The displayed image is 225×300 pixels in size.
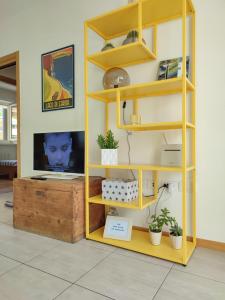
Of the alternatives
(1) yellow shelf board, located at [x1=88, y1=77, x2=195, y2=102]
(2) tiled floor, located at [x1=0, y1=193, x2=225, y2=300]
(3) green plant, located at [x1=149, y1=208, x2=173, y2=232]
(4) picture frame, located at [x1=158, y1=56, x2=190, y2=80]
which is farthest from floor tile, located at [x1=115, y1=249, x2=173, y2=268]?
(4) picture frame, located at [x1=158, y1=56, x2=190, y2=80]

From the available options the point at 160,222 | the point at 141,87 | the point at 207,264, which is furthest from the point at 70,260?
the point at 141,87

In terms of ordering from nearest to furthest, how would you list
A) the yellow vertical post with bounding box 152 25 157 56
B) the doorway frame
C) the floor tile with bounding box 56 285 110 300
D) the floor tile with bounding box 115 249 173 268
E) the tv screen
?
the floor tile with bounding box 56 285 110 300 < the floor tile with bounding box 115 249 173 268 < the yellow vertical post with bounding box 152 25 157 56 < the tv screen < the doorway frame

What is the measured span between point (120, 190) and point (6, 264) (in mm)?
961

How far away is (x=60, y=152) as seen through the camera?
7.98 feet

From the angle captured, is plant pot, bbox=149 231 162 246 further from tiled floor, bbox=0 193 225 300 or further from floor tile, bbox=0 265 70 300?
floor tile, bbox=0 265 70 300

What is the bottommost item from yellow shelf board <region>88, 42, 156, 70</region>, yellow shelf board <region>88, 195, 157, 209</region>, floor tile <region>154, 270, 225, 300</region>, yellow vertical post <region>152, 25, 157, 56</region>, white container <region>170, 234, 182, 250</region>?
floor tile <region>154, 270, 225, 300</region>

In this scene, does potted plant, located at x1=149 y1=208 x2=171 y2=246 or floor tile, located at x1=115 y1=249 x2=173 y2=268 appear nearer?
floor tile, located at x1=115 y1=249 x2=173 y2=268

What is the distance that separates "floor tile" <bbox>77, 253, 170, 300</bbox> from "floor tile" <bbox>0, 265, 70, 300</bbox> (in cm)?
15

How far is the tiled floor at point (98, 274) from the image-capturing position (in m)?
1.28

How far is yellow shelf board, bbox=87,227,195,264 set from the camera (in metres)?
1.66

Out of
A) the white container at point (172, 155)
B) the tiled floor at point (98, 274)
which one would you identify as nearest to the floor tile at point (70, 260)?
the tiled floor at point (98, 274)

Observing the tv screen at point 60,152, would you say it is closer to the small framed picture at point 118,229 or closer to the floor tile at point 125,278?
the small framed picture at point 118,229

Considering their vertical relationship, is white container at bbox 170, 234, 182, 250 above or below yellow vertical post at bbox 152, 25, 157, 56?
below

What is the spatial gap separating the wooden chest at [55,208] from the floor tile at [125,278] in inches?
18.7
